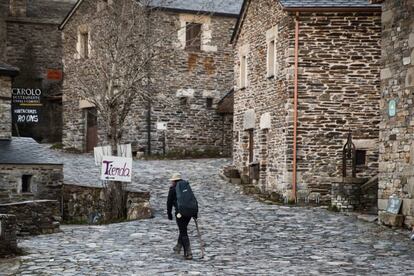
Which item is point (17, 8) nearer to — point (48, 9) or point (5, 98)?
point (48, 9)

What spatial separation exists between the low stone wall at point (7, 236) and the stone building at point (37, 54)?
24.9 metres

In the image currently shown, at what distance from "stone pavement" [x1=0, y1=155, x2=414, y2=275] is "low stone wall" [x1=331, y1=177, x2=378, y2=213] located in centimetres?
52

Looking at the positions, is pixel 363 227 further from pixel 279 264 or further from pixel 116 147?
pixel 116 147

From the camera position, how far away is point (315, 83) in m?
20.5

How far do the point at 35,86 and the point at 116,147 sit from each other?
1996cm

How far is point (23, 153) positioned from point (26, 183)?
1.00 metres

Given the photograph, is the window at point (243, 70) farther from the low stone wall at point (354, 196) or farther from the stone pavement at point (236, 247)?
the low stone wall at point (354, 196)

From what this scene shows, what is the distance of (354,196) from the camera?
60.7 feet

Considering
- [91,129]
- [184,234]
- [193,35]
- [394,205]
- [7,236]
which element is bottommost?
[7,236]

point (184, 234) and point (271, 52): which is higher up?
point (271, 52)

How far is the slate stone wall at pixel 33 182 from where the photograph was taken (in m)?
21.2

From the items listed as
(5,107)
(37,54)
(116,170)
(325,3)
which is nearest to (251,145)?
(325,3)

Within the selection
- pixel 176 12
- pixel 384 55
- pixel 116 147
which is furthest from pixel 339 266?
pixel 176 12

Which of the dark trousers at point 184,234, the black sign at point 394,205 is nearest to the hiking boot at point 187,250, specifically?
the dark trousers at point 184,234
